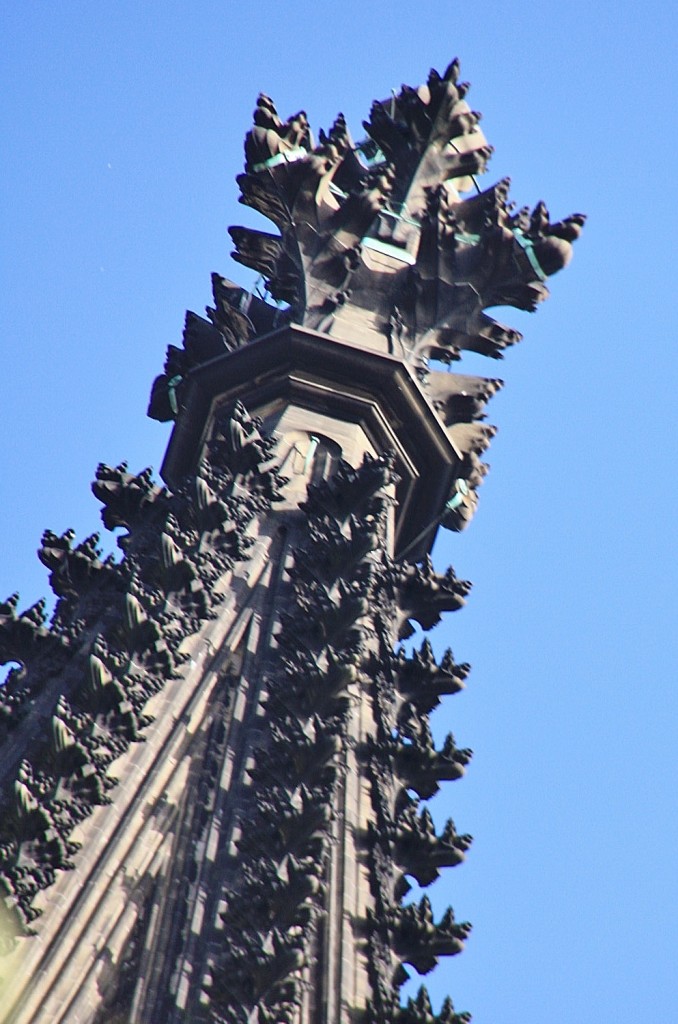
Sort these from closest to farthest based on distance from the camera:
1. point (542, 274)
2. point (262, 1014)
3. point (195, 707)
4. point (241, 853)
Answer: point (262, 1014), point (241, 853), point (195, 707), point (542, 274)

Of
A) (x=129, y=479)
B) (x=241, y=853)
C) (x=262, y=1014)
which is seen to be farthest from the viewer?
(x=129, y=479)

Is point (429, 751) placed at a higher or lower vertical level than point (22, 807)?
higher

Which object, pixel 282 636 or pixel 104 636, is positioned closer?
pixel 104 636

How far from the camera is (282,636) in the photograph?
35.8 m

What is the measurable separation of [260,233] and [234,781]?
19.4 metres

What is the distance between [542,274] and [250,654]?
15.1 meters

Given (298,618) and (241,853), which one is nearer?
(241,853)

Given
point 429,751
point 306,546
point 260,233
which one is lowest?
point 429,751

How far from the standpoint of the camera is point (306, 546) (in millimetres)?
38312

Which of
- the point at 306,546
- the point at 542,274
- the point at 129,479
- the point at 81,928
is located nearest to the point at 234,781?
the point at 81,928

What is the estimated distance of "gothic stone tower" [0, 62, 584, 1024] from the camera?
2984 centimetres

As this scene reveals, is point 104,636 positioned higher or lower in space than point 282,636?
lower

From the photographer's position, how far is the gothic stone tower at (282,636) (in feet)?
97.9

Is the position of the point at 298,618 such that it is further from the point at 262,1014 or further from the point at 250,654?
the point at 262,1014
